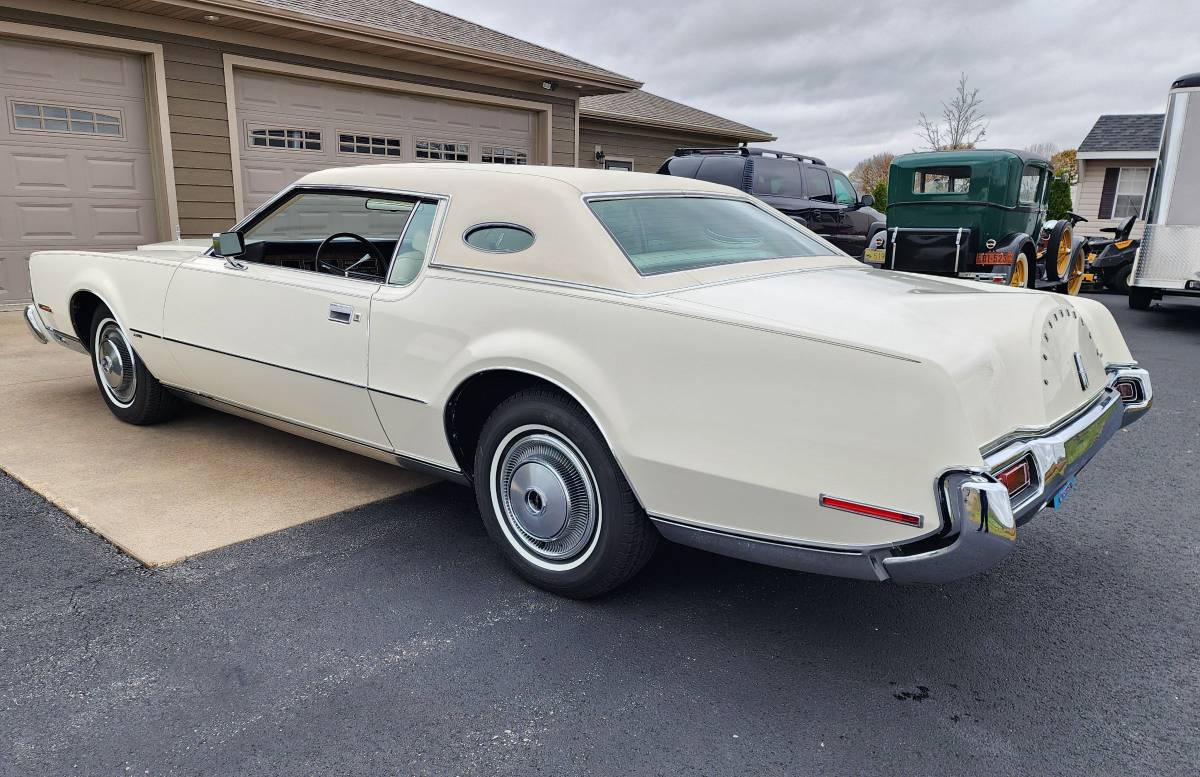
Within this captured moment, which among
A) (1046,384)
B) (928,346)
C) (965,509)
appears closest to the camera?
(965,509)

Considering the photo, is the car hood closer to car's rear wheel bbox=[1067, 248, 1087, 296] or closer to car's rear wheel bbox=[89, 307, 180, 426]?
car's rear wheel bbox=[89, 307, 180, 426]

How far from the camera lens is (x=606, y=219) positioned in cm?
305

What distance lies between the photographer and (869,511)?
2.22 m

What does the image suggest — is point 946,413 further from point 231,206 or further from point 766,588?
point 231,206

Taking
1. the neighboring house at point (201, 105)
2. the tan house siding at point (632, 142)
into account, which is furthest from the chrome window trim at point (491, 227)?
the tan house siding at point (632, 142)

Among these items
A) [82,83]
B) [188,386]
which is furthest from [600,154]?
[188,386]

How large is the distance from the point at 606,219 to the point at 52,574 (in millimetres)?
2363

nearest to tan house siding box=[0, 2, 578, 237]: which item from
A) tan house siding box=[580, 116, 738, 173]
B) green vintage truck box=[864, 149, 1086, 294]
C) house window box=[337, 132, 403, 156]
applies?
house window box=[337, 132, 403, 156]

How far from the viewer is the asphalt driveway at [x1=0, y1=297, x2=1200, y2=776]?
2158 millimetres

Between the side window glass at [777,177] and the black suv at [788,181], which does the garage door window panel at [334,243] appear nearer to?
the black suv at [788,181]

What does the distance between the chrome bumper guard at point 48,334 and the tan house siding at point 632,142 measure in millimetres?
11703

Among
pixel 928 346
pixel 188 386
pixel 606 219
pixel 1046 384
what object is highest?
pixel 606 219

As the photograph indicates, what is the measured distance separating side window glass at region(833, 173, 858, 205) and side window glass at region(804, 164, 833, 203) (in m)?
0.28

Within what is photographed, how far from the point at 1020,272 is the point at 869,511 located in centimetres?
907
